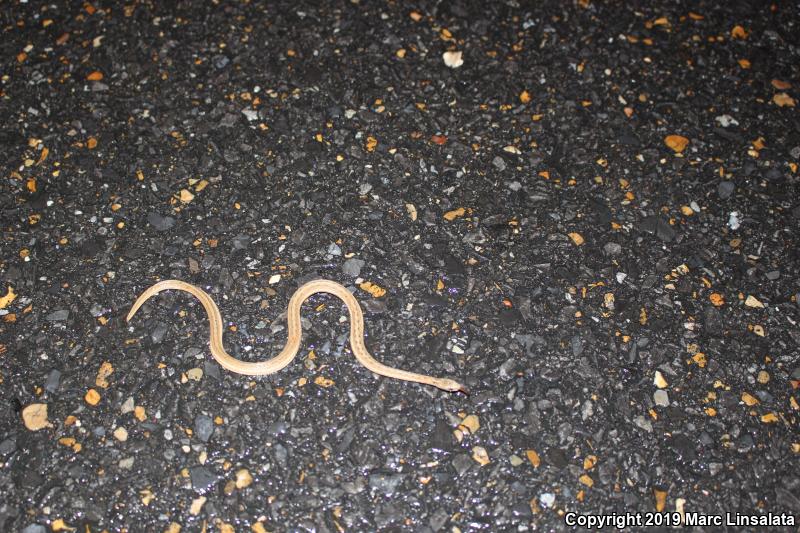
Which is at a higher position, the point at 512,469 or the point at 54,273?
the point at 54,273

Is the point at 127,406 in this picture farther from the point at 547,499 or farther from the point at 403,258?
the point at 547,499

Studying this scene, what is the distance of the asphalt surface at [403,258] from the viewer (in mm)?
3320

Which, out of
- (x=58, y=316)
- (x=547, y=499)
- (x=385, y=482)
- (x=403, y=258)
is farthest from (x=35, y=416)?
(x=547, y=499)

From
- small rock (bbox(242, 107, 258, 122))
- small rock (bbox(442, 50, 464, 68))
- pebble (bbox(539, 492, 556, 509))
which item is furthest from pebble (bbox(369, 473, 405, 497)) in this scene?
small rock (bbox(442, 50, 464, 68))

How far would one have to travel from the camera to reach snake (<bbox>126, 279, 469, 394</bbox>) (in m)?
3.60

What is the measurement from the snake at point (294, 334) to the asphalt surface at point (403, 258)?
2.6 inches

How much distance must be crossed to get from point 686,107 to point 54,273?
460cm

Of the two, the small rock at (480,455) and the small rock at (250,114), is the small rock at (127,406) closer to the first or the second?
the small rock at (480,455)

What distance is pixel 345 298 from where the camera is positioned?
387 centimetres

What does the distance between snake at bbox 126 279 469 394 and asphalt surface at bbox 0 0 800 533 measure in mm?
66

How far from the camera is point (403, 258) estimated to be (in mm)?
4098

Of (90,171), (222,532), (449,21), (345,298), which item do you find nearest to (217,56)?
(90,171)

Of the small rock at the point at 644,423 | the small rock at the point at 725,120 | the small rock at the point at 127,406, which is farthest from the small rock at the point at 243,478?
the small rock at the point at 725,120

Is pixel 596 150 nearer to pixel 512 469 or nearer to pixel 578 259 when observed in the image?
pixel 578 259
